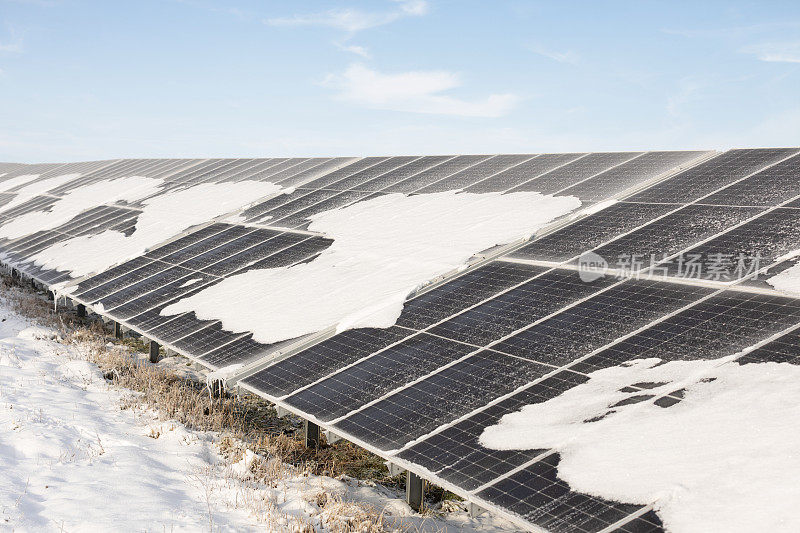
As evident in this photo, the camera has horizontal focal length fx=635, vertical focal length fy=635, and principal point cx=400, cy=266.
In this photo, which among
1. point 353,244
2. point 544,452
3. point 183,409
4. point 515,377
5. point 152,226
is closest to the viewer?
point 544,452

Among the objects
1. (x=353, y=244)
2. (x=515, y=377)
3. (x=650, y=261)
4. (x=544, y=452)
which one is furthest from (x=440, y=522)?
(x=353, y=244)

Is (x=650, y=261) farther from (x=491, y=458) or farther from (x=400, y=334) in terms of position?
(x=491, y=458)

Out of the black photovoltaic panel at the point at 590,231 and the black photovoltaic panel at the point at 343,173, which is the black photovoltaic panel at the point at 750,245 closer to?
the black photovoltaic panel at the point at 590,231

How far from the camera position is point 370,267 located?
12.6 m

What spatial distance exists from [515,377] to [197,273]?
9779mm

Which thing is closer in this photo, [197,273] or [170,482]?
[170,482]

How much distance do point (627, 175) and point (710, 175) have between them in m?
2.00

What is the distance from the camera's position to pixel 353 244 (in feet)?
46.6

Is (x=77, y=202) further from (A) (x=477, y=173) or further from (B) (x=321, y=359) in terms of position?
(B) (x=321, y=359)

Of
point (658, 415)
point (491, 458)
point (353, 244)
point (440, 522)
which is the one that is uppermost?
point (353, 244)

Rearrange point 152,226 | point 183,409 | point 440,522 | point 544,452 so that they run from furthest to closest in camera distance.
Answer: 1. point 152,226
2. point 183,409
3. point 440,522
4. point 544,452

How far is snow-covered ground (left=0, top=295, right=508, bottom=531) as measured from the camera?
773 centimetres

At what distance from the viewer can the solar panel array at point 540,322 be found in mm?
6590

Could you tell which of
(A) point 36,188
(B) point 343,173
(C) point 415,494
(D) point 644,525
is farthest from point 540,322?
(A) point 36,188
